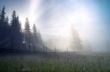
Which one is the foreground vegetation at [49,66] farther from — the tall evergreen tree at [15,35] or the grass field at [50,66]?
the tall evergreen tree at [15,35]

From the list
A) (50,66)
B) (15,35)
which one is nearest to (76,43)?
(15,35)

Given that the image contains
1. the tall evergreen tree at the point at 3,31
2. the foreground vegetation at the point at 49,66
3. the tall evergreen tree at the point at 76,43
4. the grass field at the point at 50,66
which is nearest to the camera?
the foreground vegetation at the point at 49,66

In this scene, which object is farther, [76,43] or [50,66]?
[76,43]

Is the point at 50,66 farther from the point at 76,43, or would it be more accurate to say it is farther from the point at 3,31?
the point at 76,43

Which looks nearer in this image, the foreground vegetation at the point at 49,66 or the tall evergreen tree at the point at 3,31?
the foreground vegetation at the point at 49,66

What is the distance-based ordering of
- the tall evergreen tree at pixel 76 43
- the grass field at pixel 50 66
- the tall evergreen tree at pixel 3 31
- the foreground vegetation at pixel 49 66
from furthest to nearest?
1. the tall evergreen tree at pixel 76 43
2. the tall evergreen tree at pixel 3 31
3. the grass field at pixel 50 66
4. the foreground vegetation at pixel 49 66

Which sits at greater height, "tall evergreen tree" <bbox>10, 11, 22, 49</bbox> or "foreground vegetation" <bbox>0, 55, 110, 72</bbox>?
"tall evergreen tree" <bbox>10, 11, 22, 49</bbox>

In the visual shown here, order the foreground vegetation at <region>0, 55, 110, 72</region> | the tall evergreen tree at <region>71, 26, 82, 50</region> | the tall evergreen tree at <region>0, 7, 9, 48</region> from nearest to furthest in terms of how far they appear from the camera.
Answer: the foreground vegetation at <region>0, 55, 110, 72</region>, the tall evergreen tree at <region>0, 7, 9, 48</region>, the tall evergreen tree at <region>71, 26, 82, 50</region>

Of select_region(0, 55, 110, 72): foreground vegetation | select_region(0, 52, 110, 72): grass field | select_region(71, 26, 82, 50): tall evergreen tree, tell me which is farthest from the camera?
select_region(71, 26, 82, 50): tall evergreen tree

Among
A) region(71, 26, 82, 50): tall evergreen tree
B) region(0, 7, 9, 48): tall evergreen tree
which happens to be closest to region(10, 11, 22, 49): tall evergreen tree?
region(0, 7, 9, 48): tall evergreen tree

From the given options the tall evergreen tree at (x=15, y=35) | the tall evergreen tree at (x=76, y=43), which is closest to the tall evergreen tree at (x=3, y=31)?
the tall evergreen tree at (x=15, y=35)

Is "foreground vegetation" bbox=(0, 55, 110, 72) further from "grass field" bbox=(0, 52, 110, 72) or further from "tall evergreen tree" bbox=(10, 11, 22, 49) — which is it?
"tall evergreen tree" bbox=(10, 11, 22, 49)

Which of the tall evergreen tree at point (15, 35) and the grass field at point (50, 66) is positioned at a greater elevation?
the tall evergreen tree at point (15, 35)

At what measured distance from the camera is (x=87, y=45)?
104562mm
